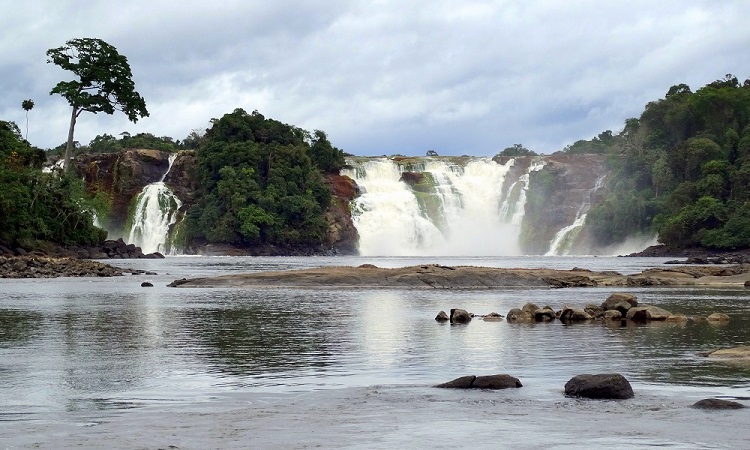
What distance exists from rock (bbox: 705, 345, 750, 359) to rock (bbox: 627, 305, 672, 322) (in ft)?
26.4

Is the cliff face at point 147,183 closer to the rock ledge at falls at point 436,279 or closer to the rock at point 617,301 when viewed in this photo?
the rock ledge at falls at point 436,279

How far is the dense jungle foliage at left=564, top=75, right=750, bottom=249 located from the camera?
325 feet

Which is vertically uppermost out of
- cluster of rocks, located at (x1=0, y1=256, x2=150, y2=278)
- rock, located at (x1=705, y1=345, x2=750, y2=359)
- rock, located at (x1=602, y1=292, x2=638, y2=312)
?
cluster of rocks, located at (x1=0, y1=256, x2=150, y2=278)

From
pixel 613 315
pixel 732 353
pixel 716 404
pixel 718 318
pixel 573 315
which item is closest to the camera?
pixel 716 404

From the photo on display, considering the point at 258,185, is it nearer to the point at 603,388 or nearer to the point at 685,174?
the point at 685,174

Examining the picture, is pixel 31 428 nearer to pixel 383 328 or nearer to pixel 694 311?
pixel 383 328

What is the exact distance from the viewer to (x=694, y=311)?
30.8 m

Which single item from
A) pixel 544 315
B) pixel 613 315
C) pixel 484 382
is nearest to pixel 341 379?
pixel 484 382

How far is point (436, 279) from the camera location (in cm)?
4641

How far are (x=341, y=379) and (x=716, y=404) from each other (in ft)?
19.9

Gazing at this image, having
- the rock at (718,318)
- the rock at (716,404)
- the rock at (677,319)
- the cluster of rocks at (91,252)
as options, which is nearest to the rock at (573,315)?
the rock at (677,319)

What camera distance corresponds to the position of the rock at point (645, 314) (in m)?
27.6

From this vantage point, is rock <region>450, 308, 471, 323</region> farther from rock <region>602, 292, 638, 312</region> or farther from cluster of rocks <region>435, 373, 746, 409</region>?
cluster of rocks <region>435, 373, 746, 409</region>

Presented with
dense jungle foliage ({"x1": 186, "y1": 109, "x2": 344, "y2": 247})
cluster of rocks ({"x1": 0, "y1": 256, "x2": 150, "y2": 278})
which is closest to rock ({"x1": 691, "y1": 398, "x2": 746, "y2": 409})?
cluster of rocks ({"x1": 0, "y1": 256, "x2": 150, "y2": 278})
